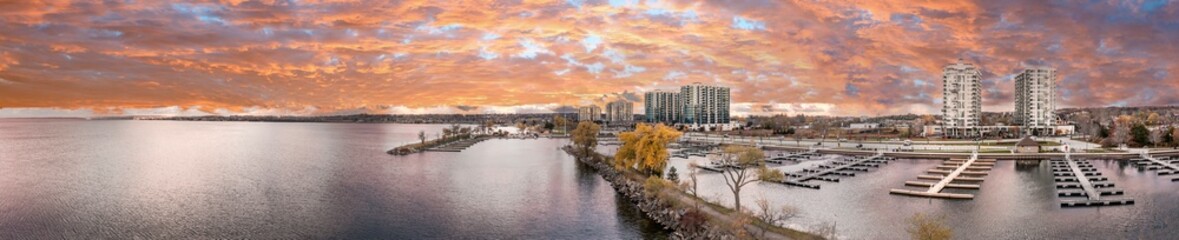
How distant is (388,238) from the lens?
890 inches

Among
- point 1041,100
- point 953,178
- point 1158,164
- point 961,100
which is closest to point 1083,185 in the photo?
point 953,178

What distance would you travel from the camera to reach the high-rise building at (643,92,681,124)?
139 m

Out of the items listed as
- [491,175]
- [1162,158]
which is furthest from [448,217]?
[1162,158]

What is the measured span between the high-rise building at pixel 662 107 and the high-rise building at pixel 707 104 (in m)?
8.59

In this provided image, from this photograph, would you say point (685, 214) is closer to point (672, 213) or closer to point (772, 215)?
point (672, 213)

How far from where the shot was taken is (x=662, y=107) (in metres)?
146

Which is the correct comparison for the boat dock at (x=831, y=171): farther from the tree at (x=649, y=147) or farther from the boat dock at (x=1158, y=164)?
the boat dock at (x=1158, y=164)

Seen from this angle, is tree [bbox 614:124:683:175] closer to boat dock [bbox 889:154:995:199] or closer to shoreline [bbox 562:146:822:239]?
shoreline [bbox 562:146:822:239]

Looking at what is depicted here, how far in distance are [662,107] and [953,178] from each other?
10820 cm

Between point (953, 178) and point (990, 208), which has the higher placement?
point (953, 178)

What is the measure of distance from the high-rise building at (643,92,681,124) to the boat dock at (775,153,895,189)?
85210 mm

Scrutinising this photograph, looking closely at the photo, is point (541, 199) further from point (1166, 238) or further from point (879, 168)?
point (879, 168)

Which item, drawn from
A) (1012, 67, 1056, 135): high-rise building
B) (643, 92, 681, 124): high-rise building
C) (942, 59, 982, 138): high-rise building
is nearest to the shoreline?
(942, 59, 982, 138): high-rise building

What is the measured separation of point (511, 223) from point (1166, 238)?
22.9 meters
